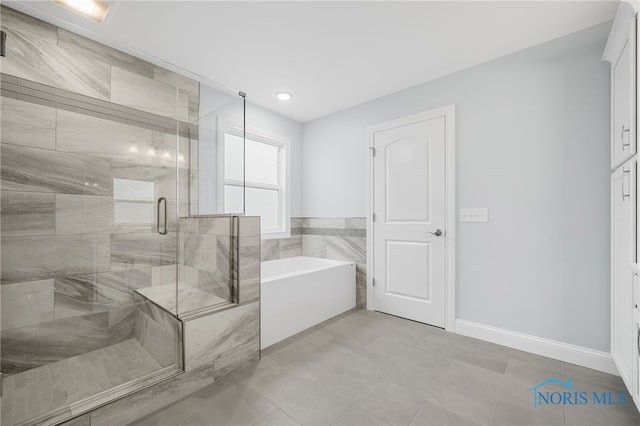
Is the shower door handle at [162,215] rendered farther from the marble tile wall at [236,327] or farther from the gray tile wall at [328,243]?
the gray tile wall at [328,243]

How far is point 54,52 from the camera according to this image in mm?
1961

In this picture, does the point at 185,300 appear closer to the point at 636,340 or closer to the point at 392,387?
the point at 392,387

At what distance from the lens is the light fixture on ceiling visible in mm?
1724

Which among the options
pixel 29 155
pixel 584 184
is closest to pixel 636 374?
pixel 584 184

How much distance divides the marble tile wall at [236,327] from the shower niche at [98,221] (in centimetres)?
5

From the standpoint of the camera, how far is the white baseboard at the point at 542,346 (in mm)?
1878

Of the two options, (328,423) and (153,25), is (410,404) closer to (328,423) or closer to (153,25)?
(328,423)

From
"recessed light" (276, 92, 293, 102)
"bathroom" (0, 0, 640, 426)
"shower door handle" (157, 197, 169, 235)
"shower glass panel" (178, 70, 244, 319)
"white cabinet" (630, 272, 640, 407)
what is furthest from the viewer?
"recessed light" (276, 92, 293, 102)

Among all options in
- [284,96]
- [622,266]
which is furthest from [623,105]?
[284,96]

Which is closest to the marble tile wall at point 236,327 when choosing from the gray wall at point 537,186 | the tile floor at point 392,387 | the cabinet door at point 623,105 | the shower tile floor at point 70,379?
the tile floor at point 392,387

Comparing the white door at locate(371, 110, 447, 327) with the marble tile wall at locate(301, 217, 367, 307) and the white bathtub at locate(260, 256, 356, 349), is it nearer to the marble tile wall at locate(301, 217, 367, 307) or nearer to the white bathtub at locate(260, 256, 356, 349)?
the marble tile wall at locate(301, 217, 367, 307)

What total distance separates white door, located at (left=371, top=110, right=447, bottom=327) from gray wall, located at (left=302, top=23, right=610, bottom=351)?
186 millimetres

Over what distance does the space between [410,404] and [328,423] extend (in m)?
0.49

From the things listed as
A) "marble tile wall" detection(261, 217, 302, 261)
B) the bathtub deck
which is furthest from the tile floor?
"marble tile wall" detection(261, 217, 302, 261)
